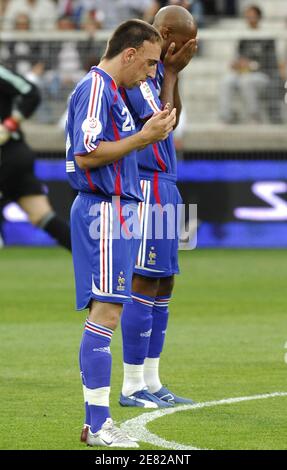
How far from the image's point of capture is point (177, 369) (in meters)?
9.07

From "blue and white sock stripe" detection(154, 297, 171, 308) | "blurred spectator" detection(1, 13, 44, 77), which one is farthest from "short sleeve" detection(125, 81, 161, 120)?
"blurred spectator" detection(1, 13, 44, 77)

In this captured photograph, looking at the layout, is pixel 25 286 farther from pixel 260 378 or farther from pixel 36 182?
pixel 260 378

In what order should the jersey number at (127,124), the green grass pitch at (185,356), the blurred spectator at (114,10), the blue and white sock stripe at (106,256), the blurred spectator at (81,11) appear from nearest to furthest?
the blue and white sock stripe at (106,256) < the jersey number at (127,124) < the green grass pitch at (185,356) < the blurred spectator at (81,11) < the blurred spectator at (114,10)

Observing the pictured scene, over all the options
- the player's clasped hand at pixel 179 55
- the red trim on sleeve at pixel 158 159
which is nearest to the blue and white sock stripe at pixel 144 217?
the red trim on sleeve at pixel 158 159

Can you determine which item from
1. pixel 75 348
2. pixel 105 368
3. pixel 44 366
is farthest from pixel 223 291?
pixel 105 368

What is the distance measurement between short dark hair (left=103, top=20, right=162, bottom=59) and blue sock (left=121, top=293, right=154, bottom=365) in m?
1.93

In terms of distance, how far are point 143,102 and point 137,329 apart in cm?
143

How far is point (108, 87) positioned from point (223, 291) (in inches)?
314

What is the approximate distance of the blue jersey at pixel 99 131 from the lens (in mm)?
6262

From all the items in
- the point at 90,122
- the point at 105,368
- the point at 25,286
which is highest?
the point at 90,122

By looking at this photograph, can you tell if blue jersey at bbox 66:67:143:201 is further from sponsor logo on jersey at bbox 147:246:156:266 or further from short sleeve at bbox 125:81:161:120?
sponsor logo on jersey at bbox 147:246:156:266

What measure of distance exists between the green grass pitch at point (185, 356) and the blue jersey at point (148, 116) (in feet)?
4.95

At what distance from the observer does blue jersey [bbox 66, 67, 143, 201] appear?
20.5ft

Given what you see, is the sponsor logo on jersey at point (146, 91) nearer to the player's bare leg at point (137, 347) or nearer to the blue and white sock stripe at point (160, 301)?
the player's bare leg at point (137, 347)
